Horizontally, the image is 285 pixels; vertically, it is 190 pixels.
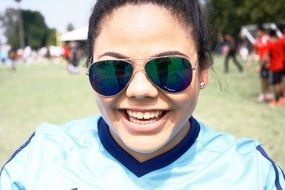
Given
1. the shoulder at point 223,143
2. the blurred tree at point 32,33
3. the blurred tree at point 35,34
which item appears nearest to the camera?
the shoulder at point 223,143

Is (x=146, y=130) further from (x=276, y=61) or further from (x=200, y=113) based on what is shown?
(x=276, y=61)

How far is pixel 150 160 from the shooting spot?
1.70 metres

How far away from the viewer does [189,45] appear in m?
1.65

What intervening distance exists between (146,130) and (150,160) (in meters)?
0.18

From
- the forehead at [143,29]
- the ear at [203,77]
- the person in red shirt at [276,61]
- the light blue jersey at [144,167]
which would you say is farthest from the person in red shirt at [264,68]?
the forehead at [143,29]

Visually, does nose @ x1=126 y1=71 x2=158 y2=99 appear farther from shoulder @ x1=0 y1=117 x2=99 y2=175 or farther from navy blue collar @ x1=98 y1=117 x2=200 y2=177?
shoulder @ x1=0 y1=117 x2=99 y2=175

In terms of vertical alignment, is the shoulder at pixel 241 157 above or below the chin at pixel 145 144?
below

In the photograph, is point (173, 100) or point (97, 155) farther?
point (97, 155)

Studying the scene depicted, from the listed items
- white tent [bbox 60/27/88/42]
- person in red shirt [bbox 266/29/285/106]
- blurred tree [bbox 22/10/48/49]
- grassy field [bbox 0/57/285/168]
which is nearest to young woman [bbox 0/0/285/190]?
white tent [bbox 60/27/88/42]

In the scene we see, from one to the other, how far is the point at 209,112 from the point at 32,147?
21.5 feet

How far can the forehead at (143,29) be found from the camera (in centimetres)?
156

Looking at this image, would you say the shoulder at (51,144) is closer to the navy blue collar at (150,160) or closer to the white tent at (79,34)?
the navy blue collar at (150,160)

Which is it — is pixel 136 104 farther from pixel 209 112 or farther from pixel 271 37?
pixel 271 37

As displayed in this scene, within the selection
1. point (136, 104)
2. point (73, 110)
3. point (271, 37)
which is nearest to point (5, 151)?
point (73, 110)
